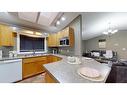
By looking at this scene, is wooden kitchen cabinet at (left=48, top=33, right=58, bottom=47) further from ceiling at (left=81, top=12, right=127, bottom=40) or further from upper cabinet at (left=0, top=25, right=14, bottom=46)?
upper cabinet at (left=0, top=25, right=14, bottom=46)

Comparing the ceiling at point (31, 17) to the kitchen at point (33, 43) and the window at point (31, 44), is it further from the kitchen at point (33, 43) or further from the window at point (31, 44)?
the window at point (31, 44)

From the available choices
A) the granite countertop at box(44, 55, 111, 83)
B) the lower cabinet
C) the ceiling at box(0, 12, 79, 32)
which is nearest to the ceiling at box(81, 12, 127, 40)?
the ceiling at box(0, 12, 79, 32)

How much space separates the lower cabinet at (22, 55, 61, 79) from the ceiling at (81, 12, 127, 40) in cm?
135

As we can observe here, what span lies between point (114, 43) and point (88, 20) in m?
1.04

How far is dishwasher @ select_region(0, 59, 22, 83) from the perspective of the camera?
238 cm

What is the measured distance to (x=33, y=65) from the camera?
11.0 feet

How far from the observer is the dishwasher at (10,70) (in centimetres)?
238

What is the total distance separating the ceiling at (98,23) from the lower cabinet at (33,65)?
1353 mm

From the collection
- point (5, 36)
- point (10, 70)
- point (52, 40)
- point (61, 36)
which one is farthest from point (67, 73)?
point (52, 40)

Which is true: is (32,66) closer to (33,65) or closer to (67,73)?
(33,65)

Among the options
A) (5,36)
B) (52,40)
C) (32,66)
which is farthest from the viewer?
(52,40)

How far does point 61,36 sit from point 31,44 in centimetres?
153
